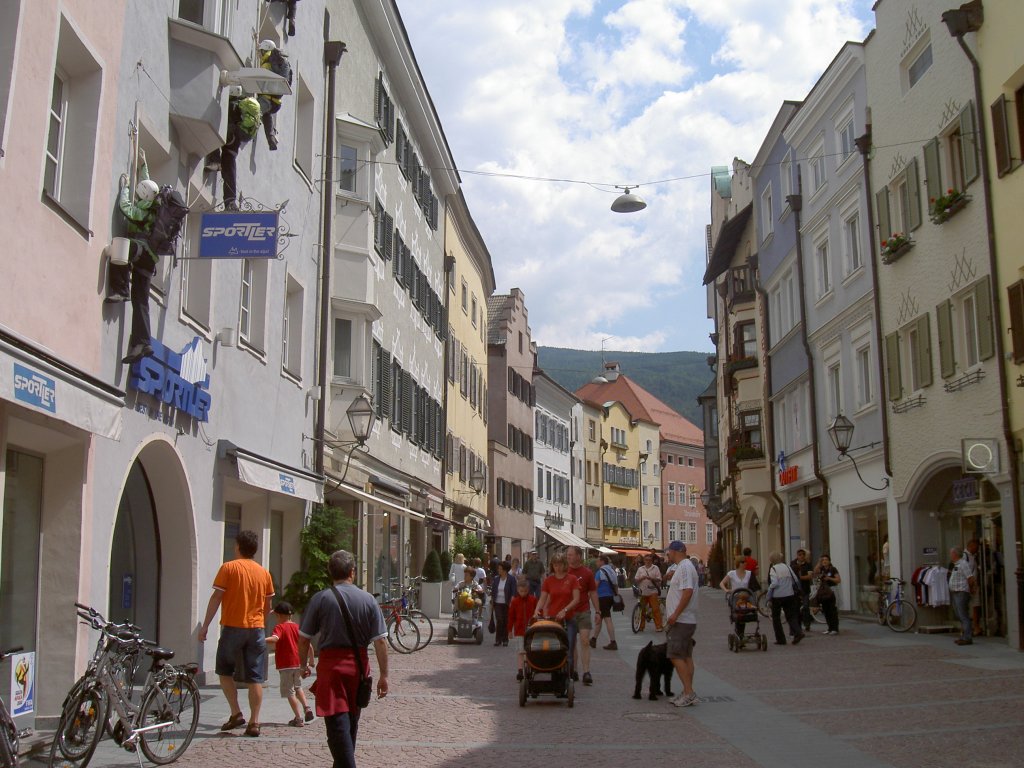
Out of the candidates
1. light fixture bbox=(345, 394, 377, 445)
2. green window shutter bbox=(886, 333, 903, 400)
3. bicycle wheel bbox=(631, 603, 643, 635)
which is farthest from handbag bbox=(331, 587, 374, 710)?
green window shutter bbox=(886, 333, 903, 400)

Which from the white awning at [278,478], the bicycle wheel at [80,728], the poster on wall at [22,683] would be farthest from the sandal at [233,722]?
the white awning at [278,478]

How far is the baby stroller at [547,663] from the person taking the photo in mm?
12938

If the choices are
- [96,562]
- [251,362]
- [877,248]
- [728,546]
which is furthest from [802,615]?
[728,546]

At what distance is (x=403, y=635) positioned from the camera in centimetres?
2048

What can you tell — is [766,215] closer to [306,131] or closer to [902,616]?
[902,616]

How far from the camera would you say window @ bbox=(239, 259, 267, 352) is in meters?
17.1

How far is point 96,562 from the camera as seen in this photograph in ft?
36.9

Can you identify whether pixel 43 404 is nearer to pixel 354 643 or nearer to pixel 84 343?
pixel 84 343

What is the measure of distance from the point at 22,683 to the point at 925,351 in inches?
724

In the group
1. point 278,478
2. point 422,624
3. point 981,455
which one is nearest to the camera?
point 278,478

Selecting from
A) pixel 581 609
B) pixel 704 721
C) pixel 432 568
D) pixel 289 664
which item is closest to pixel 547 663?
pixel 581 609

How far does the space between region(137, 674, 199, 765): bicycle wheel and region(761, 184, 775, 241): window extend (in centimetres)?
2973

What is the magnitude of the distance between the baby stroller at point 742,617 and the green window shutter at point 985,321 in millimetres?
5789

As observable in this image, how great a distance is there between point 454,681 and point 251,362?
5.32m
